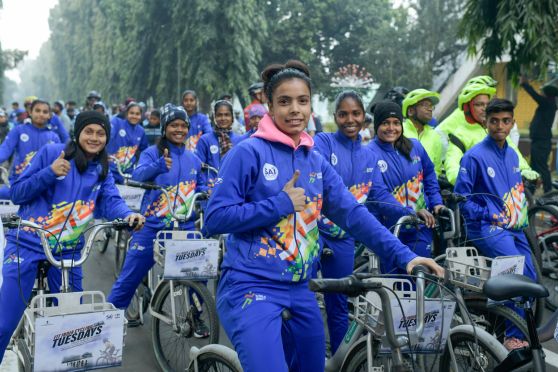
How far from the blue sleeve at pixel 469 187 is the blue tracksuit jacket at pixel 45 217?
2.40 meters

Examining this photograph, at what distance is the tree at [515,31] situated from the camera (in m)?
9.06

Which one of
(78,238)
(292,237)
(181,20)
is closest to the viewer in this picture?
(292,237)

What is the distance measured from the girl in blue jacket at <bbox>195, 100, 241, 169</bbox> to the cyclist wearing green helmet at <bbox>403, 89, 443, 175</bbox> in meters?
1.89

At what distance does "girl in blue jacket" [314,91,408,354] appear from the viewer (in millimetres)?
4805

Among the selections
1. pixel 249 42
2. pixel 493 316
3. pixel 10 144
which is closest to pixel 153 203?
pixel 493 316

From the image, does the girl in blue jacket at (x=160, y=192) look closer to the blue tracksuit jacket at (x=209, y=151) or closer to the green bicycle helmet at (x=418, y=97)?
the blue tracksuit jacket at (x=209, y=151)

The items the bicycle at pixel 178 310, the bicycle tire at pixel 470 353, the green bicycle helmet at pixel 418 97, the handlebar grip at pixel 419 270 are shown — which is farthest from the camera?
the green bicycle helmet at pixel 418 97

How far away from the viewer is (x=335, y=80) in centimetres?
3491

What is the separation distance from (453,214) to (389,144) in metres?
0.74

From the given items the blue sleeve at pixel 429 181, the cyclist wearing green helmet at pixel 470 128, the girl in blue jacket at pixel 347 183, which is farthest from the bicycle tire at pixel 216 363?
the cyclist wearing green helmet at pixel 470 128

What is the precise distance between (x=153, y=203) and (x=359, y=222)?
3031 mm

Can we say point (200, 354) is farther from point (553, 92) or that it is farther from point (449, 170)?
point (553, 92)

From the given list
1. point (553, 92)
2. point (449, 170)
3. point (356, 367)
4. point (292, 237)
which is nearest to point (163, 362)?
point (356, 367)

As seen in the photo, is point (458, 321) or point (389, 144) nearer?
point (458, 321)
